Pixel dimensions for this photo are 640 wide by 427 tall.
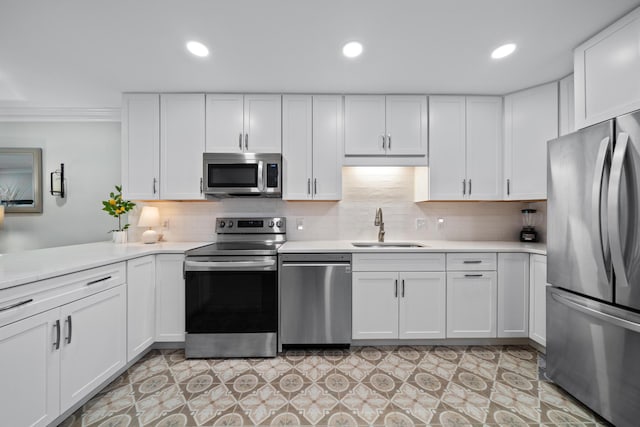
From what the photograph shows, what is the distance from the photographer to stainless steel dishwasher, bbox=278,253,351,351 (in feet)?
7.72

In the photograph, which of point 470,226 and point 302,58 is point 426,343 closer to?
point 470,226

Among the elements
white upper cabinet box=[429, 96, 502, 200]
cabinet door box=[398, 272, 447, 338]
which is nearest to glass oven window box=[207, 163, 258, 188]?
cabinet door box=[398, 272, 447, 338]

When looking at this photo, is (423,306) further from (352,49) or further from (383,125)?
(352,49)

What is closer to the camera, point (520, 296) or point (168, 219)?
point (520, 296)

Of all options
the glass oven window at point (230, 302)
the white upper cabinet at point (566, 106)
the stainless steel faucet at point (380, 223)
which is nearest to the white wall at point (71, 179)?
the glass oven window at point (230, 302)

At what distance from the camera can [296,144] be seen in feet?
9.04

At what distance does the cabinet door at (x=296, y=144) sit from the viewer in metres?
2.74

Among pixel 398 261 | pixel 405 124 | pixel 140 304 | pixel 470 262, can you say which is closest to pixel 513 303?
pixel 470 262

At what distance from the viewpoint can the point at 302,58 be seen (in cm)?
214

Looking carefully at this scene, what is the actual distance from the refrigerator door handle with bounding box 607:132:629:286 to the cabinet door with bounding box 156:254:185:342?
303 cm

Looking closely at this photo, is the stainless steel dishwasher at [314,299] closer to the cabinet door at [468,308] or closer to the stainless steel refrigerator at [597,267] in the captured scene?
the cabinet door at [468,308]

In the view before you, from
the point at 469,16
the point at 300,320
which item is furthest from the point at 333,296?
the point at 469,16

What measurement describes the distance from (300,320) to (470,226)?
225 centimetres

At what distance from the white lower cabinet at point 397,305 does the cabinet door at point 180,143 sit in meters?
1.96
